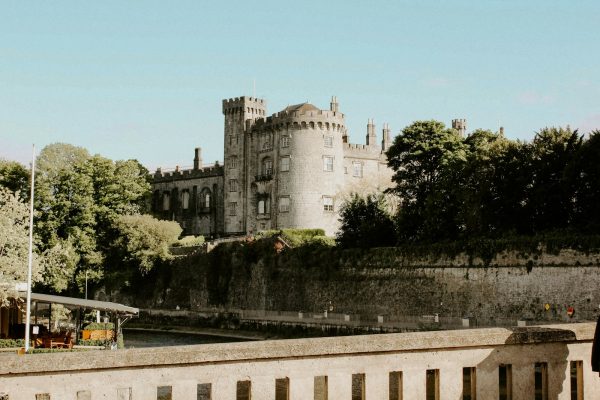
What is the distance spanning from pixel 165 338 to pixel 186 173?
99.4ft

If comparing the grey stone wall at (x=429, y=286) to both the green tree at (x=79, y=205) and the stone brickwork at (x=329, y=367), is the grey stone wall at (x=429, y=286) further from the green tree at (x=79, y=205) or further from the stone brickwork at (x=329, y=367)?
the stone brickwork at (x=329, y=367)

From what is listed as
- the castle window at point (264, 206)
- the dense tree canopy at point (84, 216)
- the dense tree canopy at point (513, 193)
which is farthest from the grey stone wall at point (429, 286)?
the castle window at point (264, 206)

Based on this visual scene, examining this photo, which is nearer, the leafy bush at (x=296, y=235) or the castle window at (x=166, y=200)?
the leafy bush at (x=296, y=235)

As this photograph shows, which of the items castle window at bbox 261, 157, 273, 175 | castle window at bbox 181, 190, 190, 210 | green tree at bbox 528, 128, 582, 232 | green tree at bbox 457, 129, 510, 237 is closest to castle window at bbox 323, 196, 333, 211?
castle window at bbox 261, 157, 273, 175

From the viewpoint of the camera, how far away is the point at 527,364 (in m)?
7.31

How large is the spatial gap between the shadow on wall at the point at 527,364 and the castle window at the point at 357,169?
6215 cm

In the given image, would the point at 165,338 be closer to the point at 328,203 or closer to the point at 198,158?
the point at 328,203

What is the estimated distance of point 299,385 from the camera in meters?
6.64

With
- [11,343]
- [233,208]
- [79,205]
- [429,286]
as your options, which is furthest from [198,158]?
[11,343]

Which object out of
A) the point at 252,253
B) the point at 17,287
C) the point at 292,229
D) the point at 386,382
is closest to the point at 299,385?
the point at 386,382

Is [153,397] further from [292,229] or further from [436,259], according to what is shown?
[292,229]

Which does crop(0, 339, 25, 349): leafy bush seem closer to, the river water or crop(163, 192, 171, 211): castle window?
the river water

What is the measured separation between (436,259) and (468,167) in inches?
240

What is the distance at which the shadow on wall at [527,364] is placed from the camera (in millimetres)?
7223
